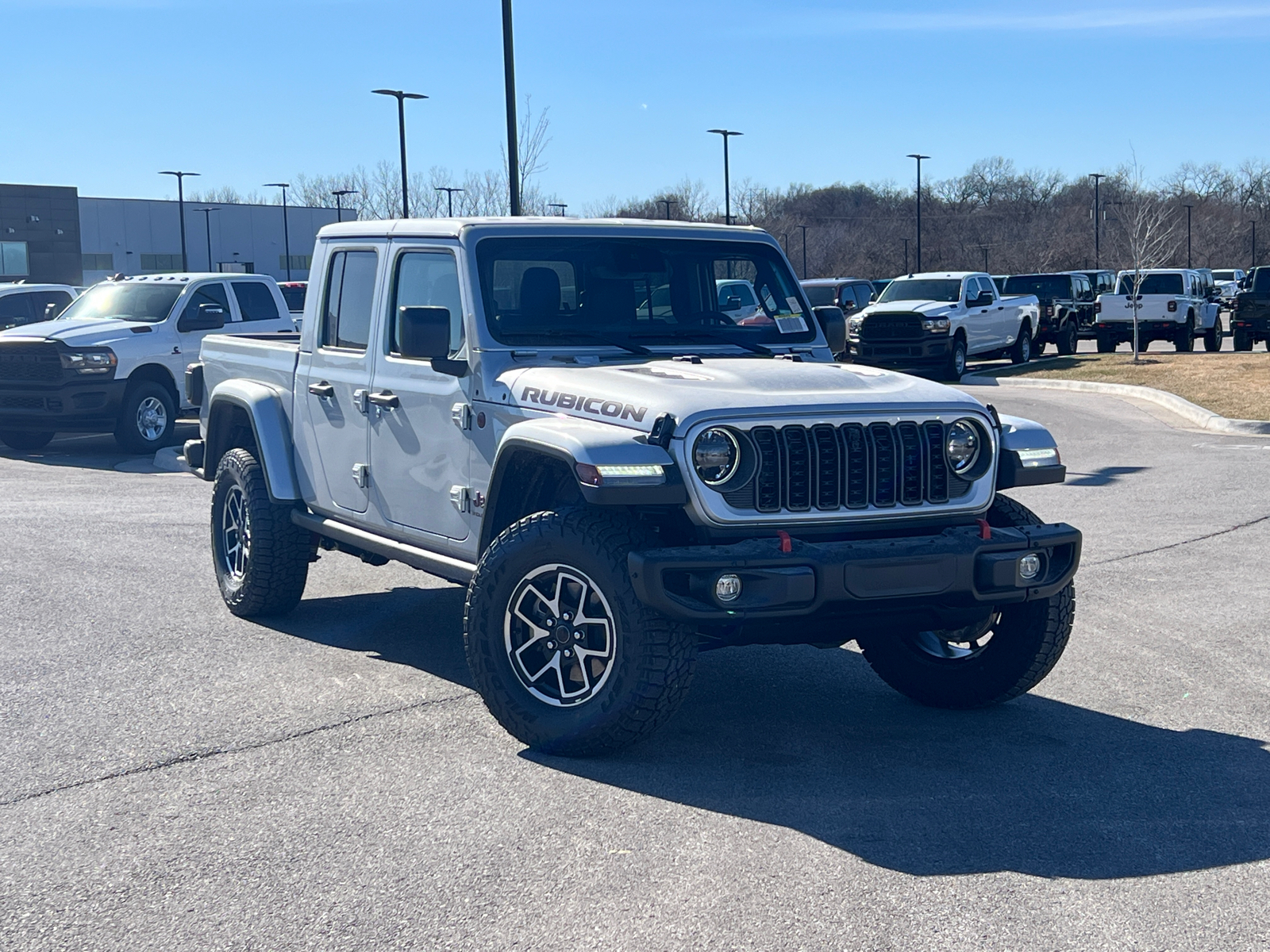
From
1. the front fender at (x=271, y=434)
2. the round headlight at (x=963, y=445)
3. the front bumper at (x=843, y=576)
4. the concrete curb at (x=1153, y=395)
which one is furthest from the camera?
the concrete curb at (x=1153, y=395)

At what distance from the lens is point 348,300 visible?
7.25 meters

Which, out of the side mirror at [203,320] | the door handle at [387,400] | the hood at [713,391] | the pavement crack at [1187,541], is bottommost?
the pavement crack at [1187,541]

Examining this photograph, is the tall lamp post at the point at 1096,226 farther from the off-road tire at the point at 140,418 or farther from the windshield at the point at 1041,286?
the off-road tire at the point at 140,418

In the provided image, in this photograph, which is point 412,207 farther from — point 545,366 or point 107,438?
point 545,366

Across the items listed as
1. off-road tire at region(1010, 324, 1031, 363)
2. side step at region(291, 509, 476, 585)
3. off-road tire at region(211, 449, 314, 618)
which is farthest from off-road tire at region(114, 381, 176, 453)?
off-road tire at region(1010, 324, 1031, 363)

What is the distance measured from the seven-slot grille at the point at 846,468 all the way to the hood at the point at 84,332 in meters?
13.3

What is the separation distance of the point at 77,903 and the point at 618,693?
1.88 meters

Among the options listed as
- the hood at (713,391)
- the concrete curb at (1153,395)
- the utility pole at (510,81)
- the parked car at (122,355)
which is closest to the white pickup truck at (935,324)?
the concrete curb at (1153,395)

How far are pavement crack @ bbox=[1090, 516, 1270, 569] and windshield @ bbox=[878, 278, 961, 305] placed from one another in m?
17.0

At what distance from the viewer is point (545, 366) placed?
6.05 m

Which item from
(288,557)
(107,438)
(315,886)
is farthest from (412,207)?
(315,886)

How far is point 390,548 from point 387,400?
27.3 inches

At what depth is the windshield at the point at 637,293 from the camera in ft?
20.9

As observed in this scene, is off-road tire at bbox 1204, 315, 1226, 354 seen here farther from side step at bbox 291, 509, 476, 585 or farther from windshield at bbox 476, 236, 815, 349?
side step at bbox 291, 509, 476, 585
